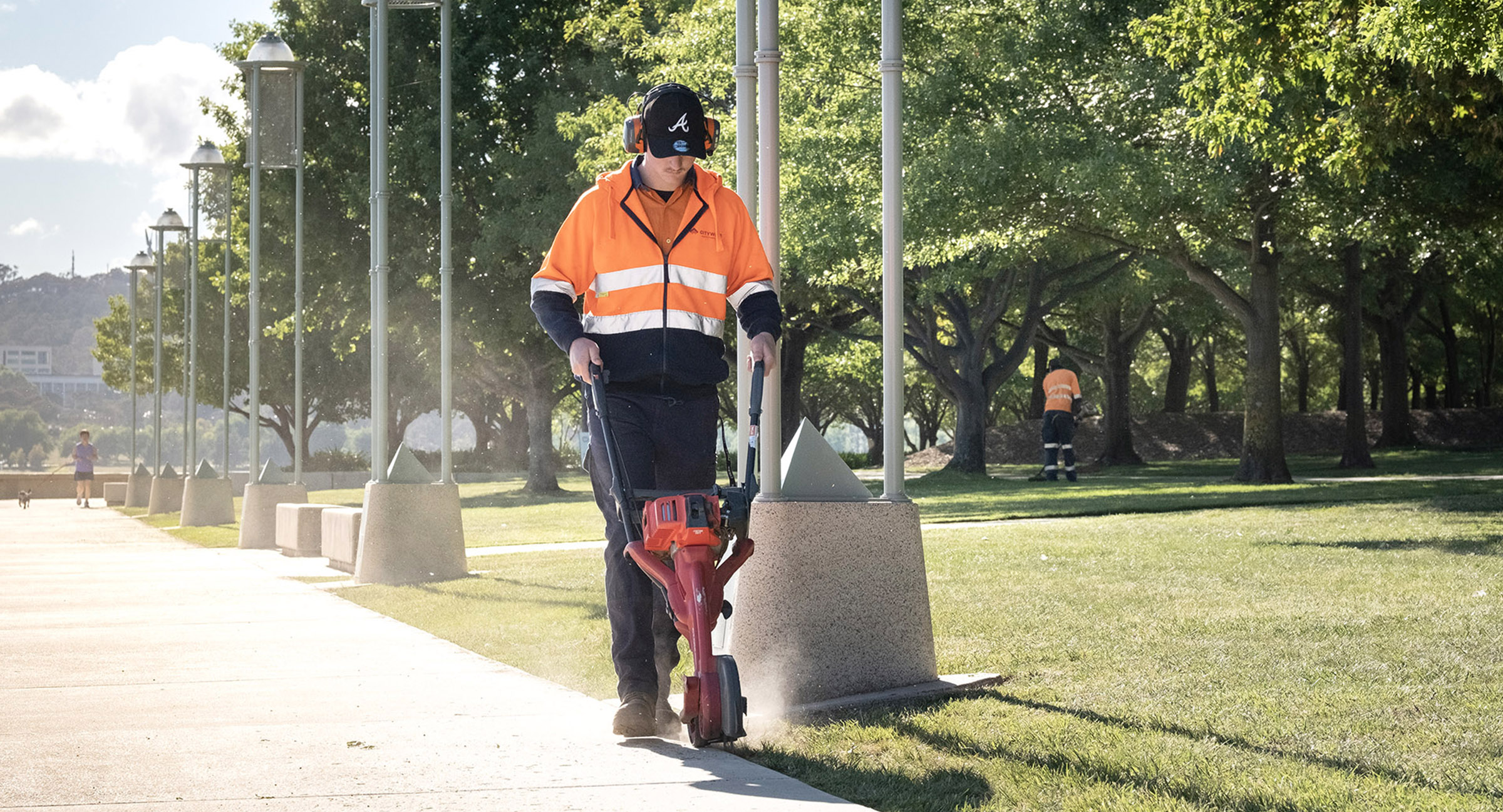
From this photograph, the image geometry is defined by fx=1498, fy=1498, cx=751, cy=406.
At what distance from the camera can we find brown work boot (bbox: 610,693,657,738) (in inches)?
199

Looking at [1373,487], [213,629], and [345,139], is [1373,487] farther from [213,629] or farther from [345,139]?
[345,139]

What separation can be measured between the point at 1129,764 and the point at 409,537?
908 centimetres

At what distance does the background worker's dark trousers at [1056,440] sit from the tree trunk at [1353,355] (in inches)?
289

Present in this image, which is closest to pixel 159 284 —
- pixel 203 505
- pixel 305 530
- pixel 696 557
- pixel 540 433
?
pixel 540 433

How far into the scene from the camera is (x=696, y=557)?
4695 mm

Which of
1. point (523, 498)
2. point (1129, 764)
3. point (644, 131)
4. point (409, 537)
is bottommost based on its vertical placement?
point (523, 498)

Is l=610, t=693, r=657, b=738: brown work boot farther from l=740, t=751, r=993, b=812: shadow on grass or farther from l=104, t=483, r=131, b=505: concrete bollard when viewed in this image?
l=104, t=483, r=131, b=505: concrete bollard

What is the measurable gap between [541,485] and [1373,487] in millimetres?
20288

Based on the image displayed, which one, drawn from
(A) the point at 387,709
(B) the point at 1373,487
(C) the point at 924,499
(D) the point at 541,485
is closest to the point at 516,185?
(D) the point at 541,485

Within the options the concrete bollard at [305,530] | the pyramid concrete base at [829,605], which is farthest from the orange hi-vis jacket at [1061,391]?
the pyramid concrete base at [829,605]

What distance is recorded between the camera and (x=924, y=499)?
22094mm

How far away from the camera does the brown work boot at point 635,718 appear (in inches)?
199

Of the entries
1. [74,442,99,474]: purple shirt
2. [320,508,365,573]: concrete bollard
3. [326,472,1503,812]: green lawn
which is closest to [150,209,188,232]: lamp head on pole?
[74,442,99,474]: purple shirt

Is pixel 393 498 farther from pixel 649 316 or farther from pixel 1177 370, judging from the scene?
pixel 1177 370
